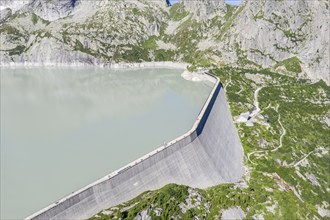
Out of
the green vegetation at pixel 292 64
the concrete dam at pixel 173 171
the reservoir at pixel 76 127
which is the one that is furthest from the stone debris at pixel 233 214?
the green vegetation at pixel 292 64

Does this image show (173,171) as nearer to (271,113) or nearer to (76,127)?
(76,127)

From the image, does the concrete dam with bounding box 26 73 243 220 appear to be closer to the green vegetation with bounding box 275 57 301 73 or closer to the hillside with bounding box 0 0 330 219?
the hillside with bounding box 0 0 330 219

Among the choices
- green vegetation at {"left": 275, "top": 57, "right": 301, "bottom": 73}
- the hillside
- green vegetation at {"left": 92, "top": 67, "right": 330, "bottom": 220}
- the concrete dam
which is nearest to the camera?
the concrete dam

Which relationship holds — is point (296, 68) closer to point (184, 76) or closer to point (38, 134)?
point (184, 76)

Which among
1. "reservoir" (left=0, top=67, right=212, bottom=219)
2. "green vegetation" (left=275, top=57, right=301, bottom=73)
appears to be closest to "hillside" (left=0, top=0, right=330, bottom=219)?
"green vegetation" (left=275, top=57, right=301, bottom=73)

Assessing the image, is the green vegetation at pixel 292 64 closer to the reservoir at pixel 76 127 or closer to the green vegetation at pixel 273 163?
the green vegetation at pixel 273 163
